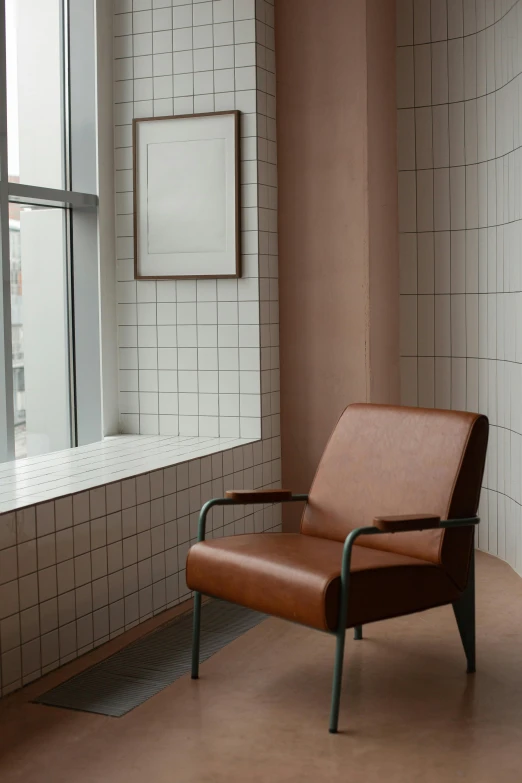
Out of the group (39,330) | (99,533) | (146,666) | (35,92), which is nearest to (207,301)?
(39,330)

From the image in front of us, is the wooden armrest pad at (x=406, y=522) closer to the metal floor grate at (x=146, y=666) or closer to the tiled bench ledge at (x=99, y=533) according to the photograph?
the metal floor grate at (x=146, y=666)

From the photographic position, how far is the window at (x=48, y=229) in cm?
396

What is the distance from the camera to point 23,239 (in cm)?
409

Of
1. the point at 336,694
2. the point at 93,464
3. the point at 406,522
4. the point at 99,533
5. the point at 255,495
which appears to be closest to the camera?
the point at 336,694

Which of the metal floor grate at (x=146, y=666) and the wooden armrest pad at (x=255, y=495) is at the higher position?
the wooden armrest pad at (x=255, y=495)

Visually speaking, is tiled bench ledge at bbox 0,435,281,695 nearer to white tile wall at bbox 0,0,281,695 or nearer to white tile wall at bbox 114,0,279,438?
white tile wall at bbox 0,0,281,695

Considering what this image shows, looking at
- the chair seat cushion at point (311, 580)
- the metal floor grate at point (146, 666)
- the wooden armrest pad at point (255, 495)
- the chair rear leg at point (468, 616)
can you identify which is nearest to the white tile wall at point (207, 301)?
the metal floor grate at point (146, 666)

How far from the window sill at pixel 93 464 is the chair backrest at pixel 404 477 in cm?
74

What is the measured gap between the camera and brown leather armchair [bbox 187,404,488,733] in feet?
8.55

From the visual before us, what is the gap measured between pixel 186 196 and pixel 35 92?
0.80m

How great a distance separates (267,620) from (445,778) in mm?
1340

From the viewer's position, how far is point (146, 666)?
10.2ft

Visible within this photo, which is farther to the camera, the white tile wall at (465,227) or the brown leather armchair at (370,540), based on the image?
the white tile wall at (465,227)

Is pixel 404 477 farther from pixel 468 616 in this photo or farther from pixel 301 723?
pixel 301 723
